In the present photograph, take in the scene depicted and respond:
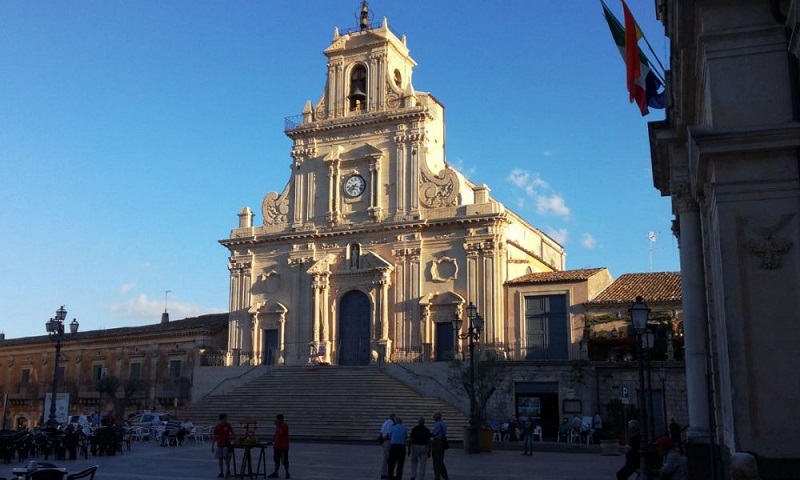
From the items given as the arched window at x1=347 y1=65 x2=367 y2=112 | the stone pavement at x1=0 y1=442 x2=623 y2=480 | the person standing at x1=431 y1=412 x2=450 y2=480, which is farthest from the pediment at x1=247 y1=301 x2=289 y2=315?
the person standing at x1=431 y1=412 x2=450 y2=480

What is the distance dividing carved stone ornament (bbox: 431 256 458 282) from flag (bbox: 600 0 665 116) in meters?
25.1

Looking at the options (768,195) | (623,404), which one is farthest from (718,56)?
(623,404)

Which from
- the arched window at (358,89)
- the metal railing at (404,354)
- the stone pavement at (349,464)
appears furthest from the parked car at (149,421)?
the arched window at (358,89)

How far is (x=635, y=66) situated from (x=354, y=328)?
2978cm

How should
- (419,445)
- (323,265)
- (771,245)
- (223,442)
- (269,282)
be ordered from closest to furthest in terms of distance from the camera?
(771,245) → (419,445) → (223,442) → (323,265) → (269,282)

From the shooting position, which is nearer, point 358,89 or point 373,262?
point 373,262

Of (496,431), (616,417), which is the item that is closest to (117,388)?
(496,431)

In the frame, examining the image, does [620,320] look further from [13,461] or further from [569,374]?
[13,461]

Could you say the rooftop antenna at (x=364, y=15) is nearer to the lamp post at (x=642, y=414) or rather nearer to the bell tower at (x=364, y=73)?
the bell tower at (x=364, y=73)

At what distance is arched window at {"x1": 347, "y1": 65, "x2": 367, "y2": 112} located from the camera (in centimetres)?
4475

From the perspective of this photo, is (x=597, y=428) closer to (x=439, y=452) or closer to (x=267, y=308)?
(x=439, y=452)

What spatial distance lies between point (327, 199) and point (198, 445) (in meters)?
16.5

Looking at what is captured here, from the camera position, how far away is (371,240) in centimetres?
4234

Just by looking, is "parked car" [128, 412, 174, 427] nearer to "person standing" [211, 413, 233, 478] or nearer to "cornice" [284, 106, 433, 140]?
"cornice" [284, 106, 433, 140]
